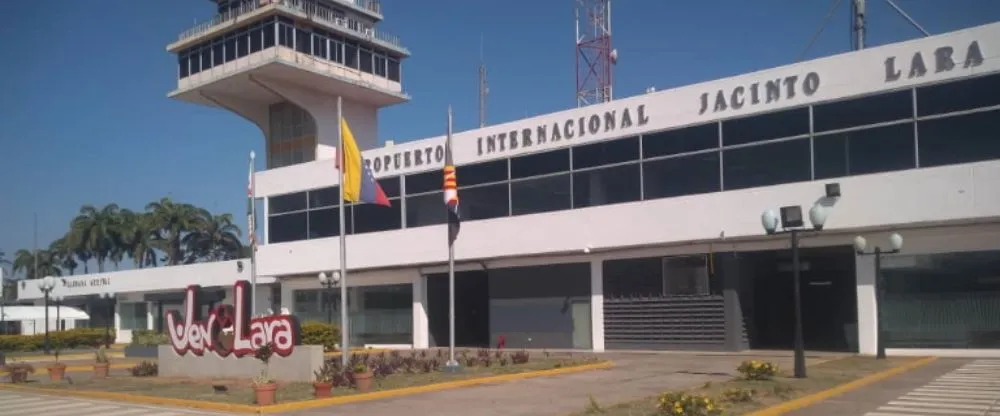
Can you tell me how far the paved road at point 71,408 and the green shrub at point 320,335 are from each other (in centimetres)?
1682

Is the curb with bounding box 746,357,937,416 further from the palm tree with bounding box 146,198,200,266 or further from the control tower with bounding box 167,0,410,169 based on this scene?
the palm tree with bounding box 146,198,200,266

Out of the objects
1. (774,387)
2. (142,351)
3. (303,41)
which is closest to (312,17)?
(303,41)

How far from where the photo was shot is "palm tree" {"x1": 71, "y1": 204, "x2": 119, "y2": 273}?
3565 inches

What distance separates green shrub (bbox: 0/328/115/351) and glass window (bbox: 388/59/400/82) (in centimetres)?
2280

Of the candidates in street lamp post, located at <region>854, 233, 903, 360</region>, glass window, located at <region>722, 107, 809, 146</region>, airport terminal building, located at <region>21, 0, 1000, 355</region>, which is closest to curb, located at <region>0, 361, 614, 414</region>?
street lamp post, located at <region>854, 233, 903, 360</region>

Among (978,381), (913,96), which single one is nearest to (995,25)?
(913,96)

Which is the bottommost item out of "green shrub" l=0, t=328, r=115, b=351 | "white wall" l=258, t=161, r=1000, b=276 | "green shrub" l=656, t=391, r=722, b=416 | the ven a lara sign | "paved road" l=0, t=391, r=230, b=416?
"green shrub" l=0, t=328, r=115, b=351

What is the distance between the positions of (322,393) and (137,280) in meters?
48.5

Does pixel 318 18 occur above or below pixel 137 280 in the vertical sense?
above

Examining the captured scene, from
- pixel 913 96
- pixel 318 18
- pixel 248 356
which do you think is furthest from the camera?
pixel 318 18

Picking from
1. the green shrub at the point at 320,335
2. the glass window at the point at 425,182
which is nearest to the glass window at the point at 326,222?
the glass window at the point at 425,182

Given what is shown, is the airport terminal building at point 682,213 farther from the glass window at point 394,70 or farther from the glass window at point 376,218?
the glass window at point 394,70

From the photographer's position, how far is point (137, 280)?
62.8 metres

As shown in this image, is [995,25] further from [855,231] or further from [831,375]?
[831,375]
